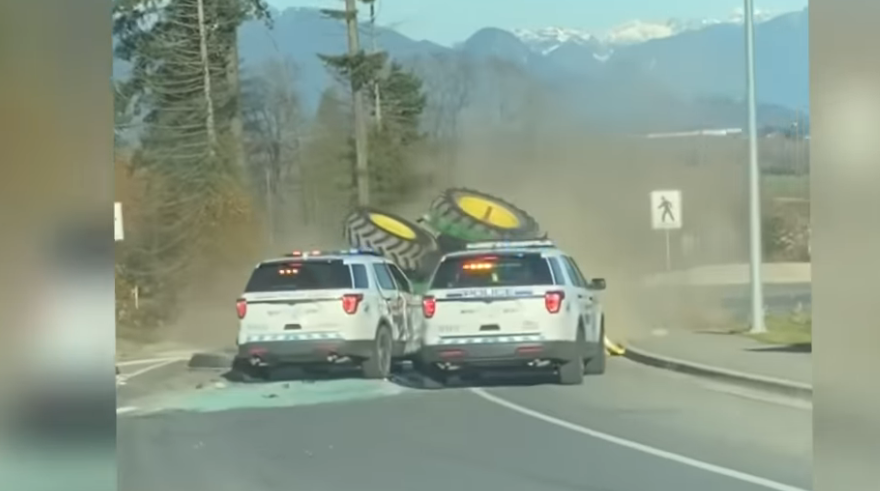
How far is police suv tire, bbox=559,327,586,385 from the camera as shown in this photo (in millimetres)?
2602

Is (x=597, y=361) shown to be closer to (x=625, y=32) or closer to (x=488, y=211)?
(x=488, y=211)

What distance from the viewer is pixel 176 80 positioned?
8.49ft

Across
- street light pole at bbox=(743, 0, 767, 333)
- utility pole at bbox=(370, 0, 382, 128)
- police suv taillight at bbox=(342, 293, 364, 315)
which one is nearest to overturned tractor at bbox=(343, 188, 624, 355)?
police suv taillight at bbox=(342, 293, 364, 315)

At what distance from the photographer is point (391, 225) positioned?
8.46 ft

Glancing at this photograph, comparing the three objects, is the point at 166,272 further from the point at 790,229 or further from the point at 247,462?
the point at 790,229

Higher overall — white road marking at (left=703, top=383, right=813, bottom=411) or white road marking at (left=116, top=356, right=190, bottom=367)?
white road marking at (left=116, top=356, right=190, bottom=367)

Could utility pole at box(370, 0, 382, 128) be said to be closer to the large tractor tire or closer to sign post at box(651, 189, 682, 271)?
the large tractor tire

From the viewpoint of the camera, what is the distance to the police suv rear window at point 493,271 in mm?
2590

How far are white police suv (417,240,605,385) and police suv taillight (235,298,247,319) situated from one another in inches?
16.3

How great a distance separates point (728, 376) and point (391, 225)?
855mm

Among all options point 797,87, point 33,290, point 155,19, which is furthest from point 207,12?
point 797,87

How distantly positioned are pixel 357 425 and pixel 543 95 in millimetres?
884

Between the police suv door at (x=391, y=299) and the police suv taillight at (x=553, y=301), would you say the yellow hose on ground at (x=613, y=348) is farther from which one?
the police suv door at (x=391, y=299)

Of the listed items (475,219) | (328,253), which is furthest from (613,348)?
(328,253)
